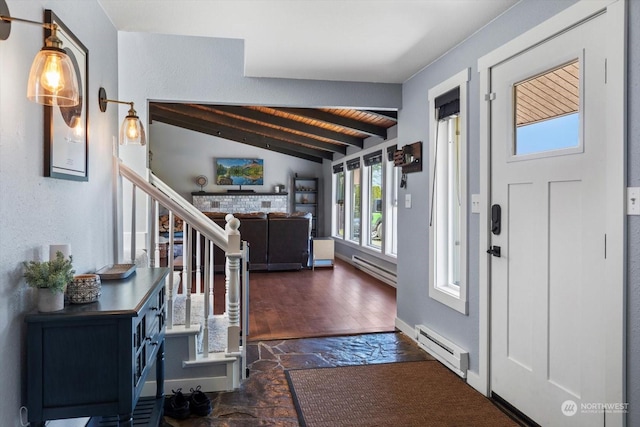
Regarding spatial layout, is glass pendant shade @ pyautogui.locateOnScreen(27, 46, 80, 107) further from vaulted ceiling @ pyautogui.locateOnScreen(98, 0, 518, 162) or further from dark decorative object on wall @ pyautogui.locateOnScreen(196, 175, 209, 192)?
dark decorative object on wall @ pyautogui.locateOnScreen(196, 175, 209, 192)

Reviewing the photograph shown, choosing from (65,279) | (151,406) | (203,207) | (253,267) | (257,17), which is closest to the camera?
(65,279)

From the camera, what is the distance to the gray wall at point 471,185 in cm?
175

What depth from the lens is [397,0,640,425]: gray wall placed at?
175 centimetres

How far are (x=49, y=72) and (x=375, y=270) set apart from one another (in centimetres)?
616

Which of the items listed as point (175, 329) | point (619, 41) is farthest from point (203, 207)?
point (619, 41)

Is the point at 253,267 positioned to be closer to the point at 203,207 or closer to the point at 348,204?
the point at 348,204

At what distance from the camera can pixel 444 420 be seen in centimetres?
246

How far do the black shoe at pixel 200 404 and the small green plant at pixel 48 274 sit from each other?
1.30 m

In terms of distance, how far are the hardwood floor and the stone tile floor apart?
0.79 ft

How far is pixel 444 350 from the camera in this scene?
127 inches

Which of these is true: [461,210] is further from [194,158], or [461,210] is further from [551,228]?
[194,158]

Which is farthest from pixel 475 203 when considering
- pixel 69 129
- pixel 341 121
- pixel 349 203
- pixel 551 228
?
pixel 349 203

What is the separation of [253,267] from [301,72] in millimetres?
4448

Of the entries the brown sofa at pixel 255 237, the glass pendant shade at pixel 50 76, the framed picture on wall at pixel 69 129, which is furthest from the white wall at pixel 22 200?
the brown sofa at pixel 255 237
